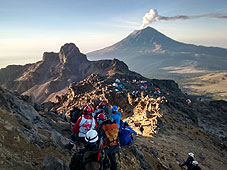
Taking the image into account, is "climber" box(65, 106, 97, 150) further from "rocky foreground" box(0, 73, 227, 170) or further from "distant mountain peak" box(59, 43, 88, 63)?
"distant mountain peak" box(59, 43, 88, 63)

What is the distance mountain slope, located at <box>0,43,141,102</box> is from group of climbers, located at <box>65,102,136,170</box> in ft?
299

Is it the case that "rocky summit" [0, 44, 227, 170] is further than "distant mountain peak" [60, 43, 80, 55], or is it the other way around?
"distant mountain peak" [60, 43, 80, 55]

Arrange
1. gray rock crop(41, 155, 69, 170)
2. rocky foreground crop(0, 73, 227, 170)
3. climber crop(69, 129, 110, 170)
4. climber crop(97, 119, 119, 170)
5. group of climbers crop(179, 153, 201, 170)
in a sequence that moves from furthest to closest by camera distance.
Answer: group of climbers crop(179, 153, 201, 170), rocky foreground crop(0, 73, 227, 170), climber crop(97, 119, 119, 170), gray rock crop(41, 155, 69, 170), climber crop(69, 129, 110, 170)

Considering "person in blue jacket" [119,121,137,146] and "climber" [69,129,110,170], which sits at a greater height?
"climber" [69,129,110,170]

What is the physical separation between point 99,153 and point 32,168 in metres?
3.41

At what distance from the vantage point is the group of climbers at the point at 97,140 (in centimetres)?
621

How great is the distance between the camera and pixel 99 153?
6180mm

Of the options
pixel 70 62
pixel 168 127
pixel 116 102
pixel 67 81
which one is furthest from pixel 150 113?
pixel 70 62

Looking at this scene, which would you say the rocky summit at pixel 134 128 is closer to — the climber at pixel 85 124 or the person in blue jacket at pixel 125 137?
the climber at pixel 85 124

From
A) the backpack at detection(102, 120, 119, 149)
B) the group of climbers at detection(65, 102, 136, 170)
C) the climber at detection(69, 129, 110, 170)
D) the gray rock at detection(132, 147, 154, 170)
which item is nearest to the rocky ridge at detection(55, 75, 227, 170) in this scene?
the gray rock at detection(132, 147, 154, 170)

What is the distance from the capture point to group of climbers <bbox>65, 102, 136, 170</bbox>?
6215 millimetres

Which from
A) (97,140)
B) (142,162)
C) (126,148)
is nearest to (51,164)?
(97,140)

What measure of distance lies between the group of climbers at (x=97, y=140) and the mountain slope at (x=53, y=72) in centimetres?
9120

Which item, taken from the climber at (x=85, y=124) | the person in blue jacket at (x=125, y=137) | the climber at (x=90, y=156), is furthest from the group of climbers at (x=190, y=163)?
the climber at (x=90, y=156)
